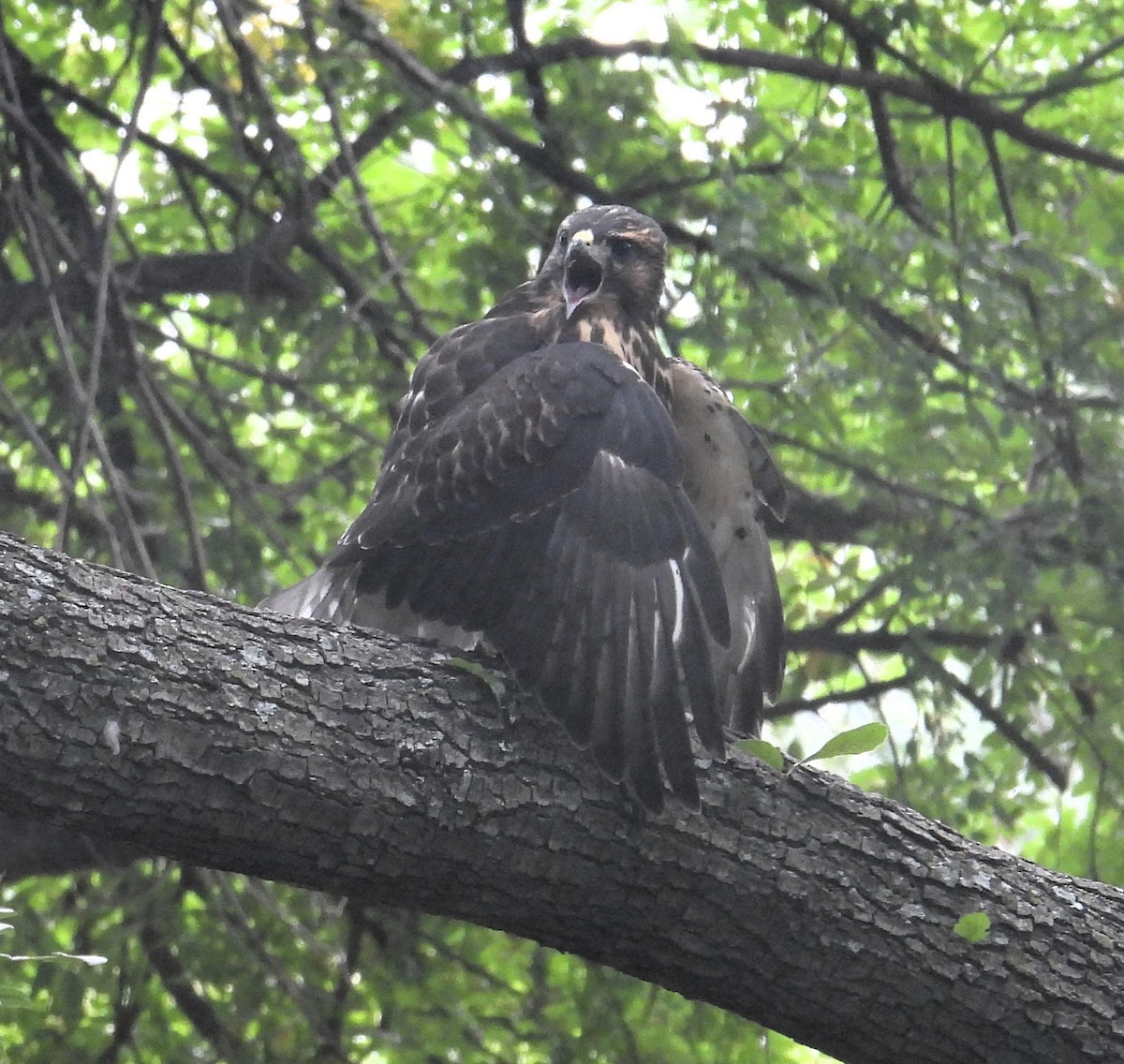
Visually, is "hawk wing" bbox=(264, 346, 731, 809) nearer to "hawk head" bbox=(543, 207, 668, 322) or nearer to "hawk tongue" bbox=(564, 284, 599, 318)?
"hawk tongue" bbox=(564, 284, 599, 318)

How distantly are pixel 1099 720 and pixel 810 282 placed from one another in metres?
1.49

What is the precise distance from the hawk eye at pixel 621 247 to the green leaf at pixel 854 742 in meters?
1.60

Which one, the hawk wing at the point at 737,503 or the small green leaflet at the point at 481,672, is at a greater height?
the hawk wing at the point at 737,503

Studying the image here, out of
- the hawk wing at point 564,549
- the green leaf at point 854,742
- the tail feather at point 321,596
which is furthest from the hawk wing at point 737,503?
the green leaf at point 854,742

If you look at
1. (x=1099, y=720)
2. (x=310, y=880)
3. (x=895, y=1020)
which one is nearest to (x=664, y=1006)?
(x=1099, y=720)

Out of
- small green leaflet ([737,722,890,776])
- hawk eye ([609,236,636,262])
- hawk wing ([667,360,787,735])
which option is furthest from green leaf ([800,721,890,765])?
hawk eye ([609,236,636,262])

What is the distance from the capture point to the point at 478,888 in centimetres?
232

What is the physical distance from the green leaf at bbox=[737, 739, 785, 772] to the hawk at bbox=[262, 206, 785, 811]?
5cm

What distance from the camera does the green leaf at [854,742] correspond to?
2.53 metres

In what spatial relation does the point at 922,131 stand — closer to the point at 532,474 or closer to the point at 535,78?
the point at 535,78

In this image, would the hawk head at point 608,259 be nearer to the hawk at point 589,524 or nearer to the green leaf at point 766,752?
the hawk at point 589,524

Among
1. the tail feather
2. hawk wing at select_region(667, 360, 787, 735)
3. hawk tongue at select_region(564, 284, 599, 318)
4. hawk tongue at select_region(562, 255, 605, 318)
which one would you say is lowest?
the tail feather

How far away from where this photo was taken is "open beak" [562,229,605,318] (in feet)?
12.3

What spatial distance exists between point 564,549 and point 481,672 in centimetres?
41
